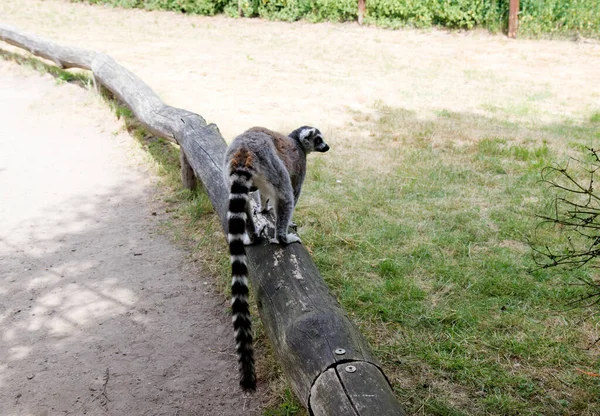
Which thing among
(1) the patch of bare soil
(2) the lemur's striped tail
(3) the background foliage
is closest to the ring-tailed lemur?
(2) the lemur's striped tail

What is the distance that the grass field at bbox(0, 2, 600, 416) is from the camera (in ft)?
13.4

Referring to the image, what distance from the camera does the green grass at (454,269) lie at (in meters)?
3.98

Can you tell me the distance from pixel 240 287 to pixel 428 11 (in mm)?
14855

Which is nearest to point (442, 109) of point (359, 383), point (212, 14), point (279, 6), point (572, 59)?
point (572, 59)

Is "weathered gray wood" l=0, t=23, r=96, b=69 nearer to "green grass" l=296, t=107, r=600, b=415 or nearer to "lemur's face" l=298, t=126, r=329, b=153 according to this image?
"green grass" l=296, t=107, r=600, b=415

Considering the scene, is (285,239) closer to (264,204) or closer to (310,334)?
(264,204)

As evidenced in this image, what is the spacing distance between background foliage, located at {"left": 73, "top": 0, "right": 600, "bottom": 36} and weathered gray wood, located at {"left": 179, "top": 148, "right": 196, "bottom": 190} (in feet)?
37.9

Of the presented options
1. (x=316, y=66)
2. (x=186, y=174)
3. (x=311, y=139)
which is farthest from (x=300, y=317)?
(x=316, y=66)

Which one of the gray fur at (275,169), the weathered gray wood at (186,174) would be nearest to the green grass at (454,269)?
the gray fur at (275,169)

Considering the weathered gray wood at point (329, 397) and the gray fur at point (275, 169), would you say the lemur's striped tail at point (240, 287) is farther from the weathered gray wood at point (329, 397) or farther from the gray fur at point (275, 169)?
the weathered gray wood at point (329, 397)

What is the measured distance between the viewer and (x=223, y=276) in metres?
5.49

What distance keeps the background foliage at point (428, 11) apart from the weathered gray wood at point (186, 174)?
37.9 ft

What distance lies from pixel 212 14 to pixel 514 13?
9.84m

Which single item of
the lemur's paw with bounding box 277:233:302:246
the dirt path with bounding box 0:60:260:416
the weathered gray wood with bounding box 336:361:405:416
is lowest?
the dirt path with bounding box 0:60:260:416
